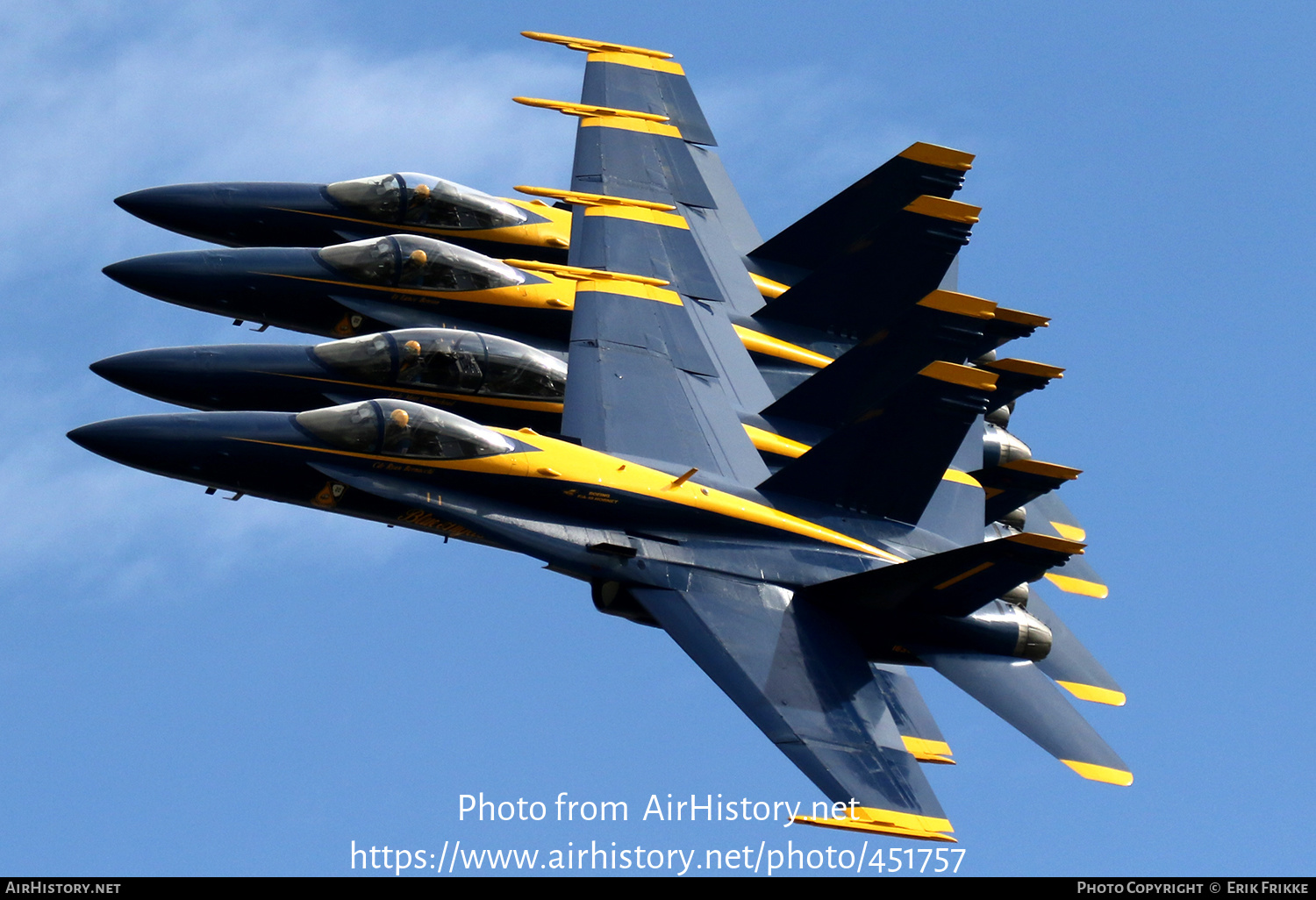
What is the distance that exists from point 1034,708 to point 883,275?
9.62 metres

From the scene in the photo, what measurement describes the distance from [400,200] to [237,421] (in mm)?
8723

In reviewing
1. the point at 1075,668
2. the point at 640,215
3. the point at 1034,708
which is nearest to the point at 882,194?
the point at 640,215

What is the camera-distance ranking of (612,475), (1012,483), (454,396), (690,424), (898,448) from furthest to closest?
(1012,483) < (690,424) < (454,396) < (898,448) < (612,475)

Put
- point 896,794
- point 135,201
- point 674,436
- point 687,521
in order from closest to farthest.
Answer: point 896,794
point 687,521
point 674,436
point 135,201

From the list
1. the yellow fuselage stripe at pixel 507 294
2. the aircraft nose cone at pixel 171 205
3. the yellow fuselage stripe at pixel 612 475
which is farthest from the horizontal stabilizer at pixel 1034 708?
the aircraft nose cone at pixel 171 205

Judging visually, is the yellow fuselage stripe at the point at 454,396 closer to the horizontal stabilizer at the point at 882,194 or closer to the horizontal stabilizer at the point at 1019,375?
the horizontal stabilizer at the point at 882,194

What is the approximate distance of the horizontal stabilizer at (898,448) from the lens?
85.0 feet

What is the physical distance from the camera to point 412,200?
3155cm

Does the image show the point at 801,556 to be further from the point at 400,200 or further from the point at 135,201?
the point at 135,201

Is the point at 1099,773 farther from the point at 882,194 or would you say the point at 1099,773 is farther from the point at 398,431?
the point at 882,194

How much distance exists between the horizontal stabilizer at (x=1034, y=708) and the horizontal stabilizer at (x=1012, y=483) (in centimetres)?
489

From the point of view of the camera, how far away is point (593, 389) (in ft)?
89.8

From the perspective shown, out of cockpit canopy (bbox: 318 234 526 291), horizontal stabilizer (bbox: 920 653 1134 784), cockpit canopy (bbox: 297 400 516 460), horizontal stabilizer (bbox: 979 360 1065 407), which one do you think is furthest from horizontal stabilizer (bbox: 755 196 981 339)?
cockpit canopy (bbox: 297 400 516 460)

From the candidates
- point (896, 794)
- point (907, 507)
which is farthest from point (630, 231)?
point (896, 794)
